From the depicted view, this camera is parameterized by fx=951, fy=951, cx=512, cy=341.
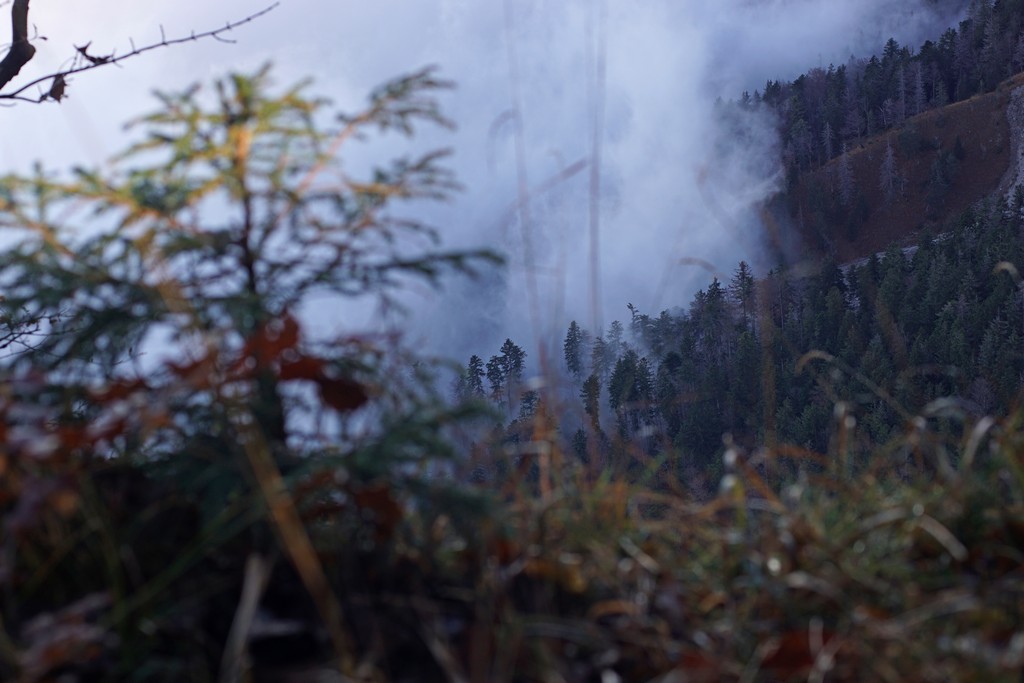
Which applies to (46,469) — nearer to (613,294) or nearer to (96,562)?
(96,562)

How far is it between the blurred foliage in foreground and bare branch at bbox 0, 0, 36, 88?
12.4ft

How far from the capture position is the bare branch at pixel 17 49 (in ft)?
17.4

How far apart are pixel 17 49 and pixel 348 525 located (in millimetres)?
4685

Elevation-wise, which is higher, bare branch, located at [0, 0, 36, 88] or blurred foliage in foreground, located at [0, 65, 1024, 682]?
bare branch, located at [0, 0, 36, 88]

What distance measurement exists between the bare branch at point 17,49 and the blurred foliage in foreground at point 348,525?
3790mm

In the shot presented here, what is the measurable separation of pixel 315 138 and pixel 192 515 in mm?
832

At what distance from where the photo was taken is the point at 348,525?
1.85 meters

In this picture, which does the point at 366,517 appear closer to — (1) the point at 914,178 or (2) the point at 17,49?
(2) the point at 17,49

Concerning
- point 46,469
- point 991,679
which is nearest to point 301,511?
point 46,469

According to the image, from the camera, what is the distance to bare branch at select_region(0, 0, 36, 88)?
5312 mm

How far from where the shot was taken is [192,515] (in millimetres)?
1885

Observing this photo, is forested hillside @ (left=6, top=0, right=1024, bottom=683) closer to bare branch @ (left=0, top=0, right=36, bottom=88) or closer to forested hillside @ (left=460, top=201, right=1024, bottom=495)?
bare branch @ (left=0, top=0, right=36, bottom=88)

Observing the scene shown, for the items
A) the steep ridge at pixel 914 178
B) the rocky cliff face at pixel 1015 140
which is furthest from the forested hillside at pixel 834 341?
the steep ridge at pixel 914 178

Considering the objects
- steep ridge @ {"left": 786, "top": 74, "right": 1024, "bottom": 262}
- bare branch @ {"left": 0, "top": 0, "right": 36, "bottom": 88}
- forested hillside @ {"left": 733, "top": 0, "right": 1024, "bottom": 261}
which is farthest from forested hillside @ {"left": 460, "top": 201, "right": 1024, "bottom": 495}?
bare branch @ {"left": 0, "top": 0, "right": 36, "bottom": 88}
